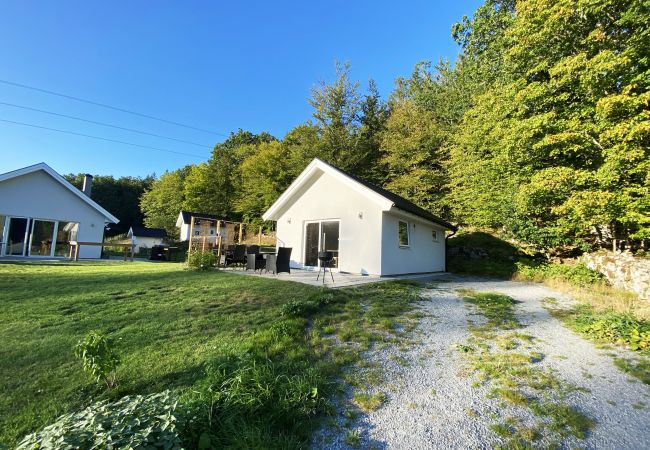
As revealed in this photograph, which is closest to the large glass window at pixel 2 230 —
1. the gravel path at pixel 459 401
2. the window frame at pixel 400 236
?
the window frame at pixel 400 236

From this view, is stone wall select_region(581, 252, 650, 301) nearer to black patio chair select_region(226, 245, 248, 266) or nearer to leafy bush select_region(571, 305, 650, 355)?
leafy bush select_region(571, 305, 650, 355)

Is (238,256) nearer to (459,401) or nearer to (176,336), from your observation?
(176,336)

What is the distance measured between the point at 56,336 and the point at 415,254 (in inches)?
442

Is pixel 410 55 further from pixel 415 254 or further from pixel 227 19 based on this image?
pixel 415 254

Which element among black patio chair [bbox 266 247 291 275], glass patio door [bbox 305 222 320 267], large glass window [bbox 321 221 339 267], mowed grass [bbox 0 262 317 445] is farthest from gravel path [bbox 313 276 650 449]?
glass patio door [bbox 305 222 320 267]

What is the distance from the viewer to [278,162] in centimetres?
3036

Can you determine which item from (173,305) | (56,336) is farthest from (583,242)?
(56,336)

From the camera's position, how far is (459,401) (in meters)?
3.07

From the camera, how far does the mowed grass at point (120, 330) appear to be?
3.23 m

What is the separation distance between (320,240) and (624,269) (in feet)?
33.5

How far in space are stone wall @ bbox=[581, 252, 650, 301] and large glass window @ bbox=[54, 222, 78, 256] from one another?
1001 inches

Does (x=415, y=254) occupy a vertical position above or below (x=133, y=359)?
above

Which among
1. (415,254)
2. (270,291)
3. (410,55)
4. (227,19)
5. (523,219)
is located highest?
(410,55)

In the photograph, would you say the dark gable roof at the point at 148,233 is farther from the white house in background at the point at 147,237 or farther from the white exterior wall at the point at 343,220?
the white exterior wall at the point at 343,220
